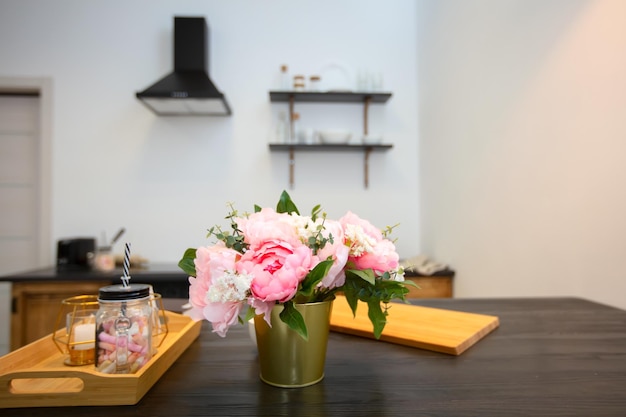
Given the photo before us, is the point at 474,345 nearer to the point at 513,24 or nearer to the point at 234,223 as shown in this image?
the point at 234,223

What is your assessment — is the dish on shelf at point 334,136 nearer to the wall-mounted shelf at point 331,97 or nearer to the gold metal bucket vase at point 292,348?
the wall-mounted shelf at point 331,97

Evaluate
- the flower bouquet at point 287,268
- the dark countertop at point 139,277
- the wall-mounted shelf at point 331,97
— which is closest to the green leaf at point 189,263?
the flower bouquet at point 287,268

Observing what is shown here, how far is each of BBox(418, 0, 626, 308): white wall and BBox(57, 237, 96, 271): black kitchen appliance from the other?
2.50 metres

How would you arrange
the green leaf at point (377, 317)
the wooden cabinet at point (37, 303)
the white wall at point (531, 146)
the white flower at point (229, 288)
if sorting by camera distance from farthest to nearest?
→ the wooden cabinet at point (37, 303)
the white wall at point (531, 146)
the green leaf at point (377, 317)
the white flower at point (229, 288)

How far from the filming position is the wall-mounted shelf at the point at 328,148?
9.07 ft

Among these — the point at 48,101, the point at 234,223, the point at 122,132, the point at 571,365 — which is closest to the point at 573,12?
the point at 571,365

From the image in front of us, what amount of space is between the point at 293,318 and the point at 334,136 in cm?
227

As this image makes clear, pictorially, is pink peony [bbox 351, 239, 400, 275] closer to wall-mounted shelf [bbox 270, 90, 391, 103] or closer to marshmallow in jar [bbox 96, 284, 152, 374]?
marshmallow in jar [bbox 96, 284, 152, 374]

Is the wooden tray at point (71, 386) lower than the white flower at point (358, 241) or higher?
lower

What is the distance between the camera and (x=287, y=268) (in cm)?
56

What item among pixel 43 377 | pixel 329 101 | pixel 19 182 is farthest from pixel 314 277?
pixel 19 182

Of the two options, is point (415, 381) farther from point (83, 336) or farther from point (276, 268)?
point (83, 336)

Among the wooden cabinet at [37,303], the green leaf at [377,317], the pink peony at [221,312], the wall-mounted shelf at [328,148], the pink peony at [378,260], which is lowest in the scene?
the wooden cabinet at [37,303]

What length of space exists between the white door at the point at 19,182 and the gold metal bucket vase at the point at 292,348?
3.04 metres
